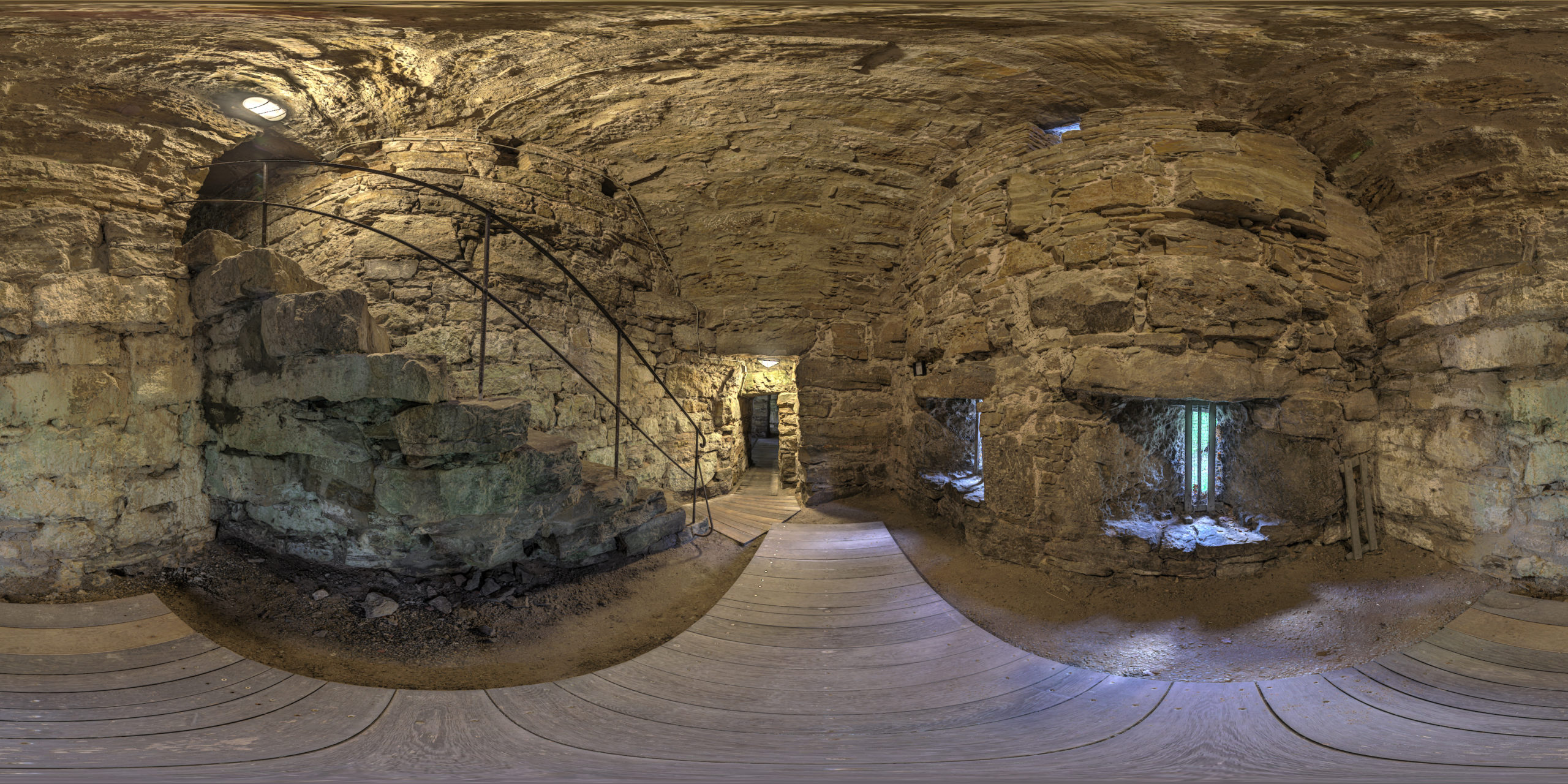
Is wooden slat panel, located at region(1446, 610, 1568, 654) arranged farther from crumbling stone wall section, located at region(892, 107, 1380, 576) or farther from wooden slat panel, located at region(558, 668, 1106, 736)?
wooden slat panel, located at region(558, 668, 1106, 736)

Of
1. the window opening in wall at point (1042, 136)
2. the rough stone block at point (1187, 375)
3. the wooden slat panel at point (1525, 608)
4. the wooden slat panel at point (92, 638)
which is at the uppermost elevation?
the window opening in wall at point (1042, 136)

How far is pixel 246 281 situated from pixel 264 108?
88 centimetres

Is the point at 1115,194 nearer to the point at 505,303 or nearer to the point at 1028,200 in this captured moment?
the point at 1028,200

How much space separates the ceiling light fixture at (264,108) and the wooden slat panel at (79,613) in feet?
6.98

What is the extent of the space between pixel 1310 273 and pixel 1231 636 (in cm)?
202

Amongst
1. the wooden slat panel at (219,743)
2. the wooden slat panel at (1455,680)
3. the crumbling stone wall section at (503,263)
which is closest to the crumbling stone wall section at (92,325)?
the crumbling stone wall section at (503,263)

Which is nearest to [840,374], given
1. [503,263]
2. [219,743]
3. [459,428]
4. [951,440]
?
[951,440]

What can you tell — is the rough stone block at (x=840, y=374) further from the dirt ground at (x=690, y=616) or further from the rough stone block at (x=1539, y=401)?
the rough stone block at (x=1539, y=401)

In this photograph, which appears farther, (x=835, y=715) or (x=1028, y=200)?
(x=1028, y=200)

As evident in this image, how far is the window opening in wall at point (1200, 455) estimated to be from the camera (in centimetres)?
330

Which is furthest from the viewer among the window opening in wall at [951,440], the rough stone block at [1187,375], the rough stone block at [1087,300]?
the window opening in wall at [951,440]

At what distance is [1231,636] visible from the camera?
261cm

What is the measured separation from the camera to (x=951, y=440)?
14.8 ft

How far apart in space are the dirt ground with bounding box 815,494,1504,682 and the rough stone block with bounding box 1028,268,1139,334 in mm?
1365
